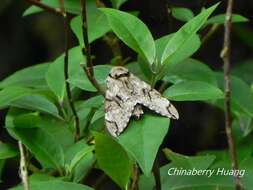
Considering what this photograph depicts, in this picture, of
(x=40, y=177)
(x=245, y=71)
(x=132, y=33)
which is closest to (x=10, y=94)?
(x=40, y=177)

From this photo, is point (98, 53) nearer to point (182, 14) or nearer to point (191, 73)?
point (182, 14)

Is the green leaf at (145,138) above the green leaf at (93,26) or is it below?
below

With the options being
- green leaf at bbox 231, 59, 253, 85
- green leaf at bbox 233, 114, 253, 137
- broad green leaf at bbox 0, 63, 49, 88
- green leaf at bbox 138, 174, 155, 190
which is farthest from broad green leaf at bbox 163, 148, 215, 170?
green leaf at bbox 231, 59, 253, 85

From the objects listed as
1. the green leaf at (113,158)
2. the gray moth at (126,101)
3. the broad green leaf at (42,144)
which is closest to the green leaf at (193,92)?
the gray moth at (126,101)

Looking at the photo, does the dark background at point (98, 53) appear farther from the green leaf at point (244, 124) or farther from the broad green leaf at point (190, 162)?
the broad green leaf at point (190, 162)

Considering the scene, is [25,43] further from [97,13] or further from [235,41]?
[97,13]

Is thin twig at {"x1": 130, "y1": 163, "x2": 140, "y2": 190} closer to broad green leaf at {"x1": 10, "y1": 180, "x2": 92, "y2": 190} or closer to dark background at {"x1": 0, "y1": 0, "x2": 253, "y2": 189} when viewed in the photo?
broad green leaf at {"x1": 10, "y1": 180, "x2": 92, "y2": 190}
